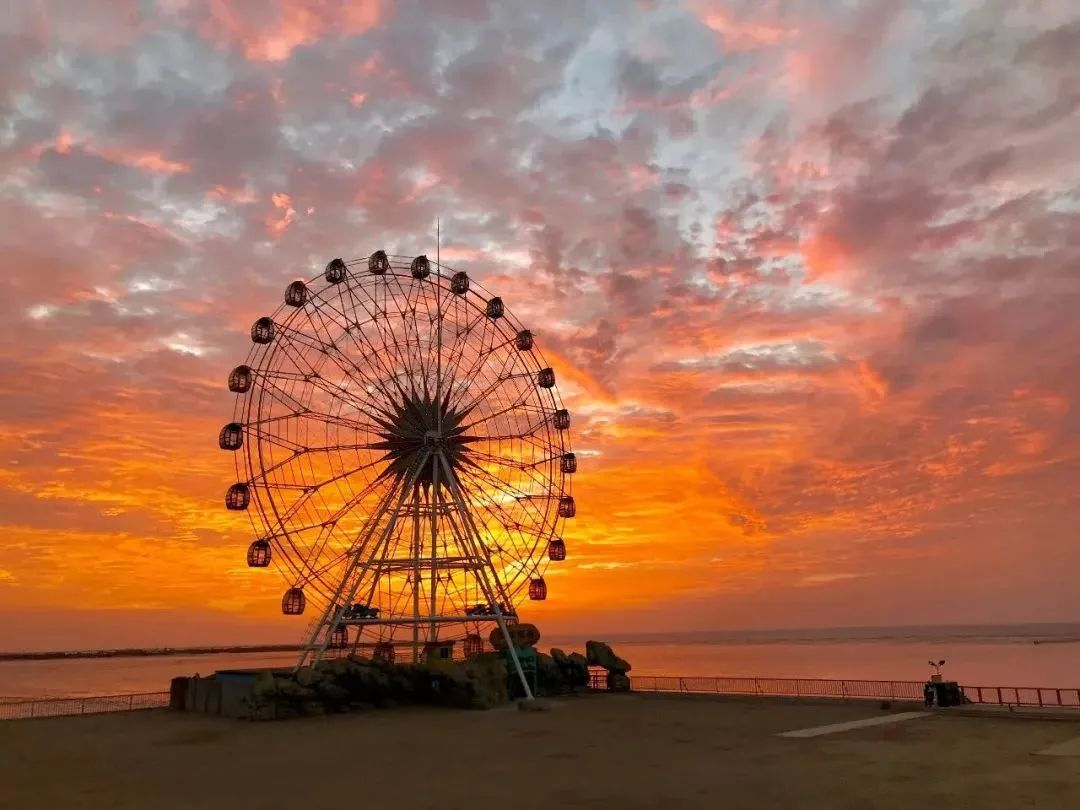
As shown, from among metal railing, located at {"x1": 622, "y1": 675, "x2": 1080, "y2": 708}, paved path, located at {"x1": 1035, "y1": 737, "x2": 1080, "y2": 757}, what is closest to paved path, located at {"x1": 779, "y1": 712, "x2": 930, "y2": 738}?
paved path, located at {"x1": 1035, "y1": 737, "x2": 1080, "y2": 757}

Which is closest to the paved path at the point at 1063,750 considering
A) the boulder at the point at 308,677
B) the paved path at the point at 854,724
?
the paved path at the point at 854,724

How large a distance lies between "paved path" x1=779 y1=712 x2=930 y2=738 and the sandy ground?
0.75m

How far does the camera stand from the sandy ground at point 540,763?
792 inches

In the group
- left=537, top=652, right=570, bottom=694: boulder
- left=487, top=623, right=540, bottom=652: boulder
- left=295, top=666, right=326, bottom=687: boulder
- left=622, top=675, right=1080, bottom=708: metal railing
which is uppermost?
left=487, top=623, right=540, bottom=652: boulder

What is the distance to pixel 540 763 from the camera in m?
25.3

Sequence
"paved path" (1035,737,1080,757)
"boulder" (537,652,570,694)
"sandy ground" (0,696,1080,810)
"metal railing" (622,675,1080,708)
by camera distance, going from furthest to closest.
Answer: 1. "metal railing" (622,675,1080,708)
2. "boulder" (537,652,570,694)
3. "paved path" (1035,737,1080,757)
4. "sandy ground" (0,696,1080,810)

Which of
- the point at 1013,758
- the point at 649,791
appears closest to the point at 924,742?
the point at 1013,758

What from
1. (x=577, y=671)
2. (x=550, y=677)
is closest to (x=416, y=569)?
(x=550, y=677)

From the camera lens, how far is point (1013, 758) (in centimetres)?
2350

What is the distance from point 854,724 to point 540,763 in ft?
44.3

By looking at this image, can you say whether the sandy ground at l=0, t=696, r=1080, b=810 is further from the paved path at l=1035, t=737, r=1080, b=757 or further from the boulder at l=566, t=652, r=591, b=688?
the boulder at l=566, t=652, r=591, b=688

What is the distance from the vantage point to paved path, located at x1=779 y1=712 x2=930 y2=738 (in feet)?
97.7

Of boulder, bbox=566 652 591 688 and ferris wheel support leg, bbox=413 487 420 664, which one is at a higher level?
ferris wheel support leg, bbox=413 487 420 664

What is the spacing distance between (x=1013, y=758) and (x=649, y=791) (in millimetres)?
10773
